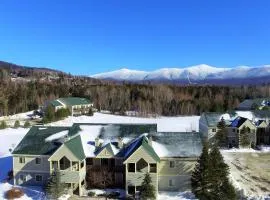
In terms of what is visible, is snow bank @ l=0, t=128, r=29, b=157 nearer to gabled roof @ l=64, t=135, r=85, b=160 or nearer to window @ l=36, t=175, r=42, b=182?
window @ l=36, t=175, r=42, b=182

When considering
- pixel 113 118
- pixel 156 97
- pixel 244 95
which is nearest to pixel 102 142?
pixel 113 118

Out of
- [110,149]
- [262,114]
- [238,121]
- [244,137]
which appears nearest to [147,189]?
[110,149]

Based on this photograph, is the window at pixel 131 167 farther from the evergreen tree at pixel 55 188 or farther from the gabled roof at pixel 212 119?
the gabled roof at pixel 212 119

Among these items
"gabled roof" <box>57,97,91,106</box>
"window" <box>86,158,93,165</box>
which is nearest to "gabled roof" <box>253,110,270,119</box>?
"window" <box>86,158,93,165</box>

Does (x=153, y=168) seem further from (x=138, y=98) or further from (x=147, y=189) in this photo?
(x=138, y=98)

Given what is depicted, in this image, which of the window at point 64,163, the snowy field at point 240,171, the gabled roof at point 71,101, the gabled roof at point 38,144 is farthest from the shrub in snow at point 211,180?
the gabled roof at point 71,101

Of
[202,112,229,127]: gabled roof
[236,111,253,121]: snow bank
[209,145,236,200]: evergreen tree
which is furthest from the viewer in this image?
[236,111,253,121]: snow bank
